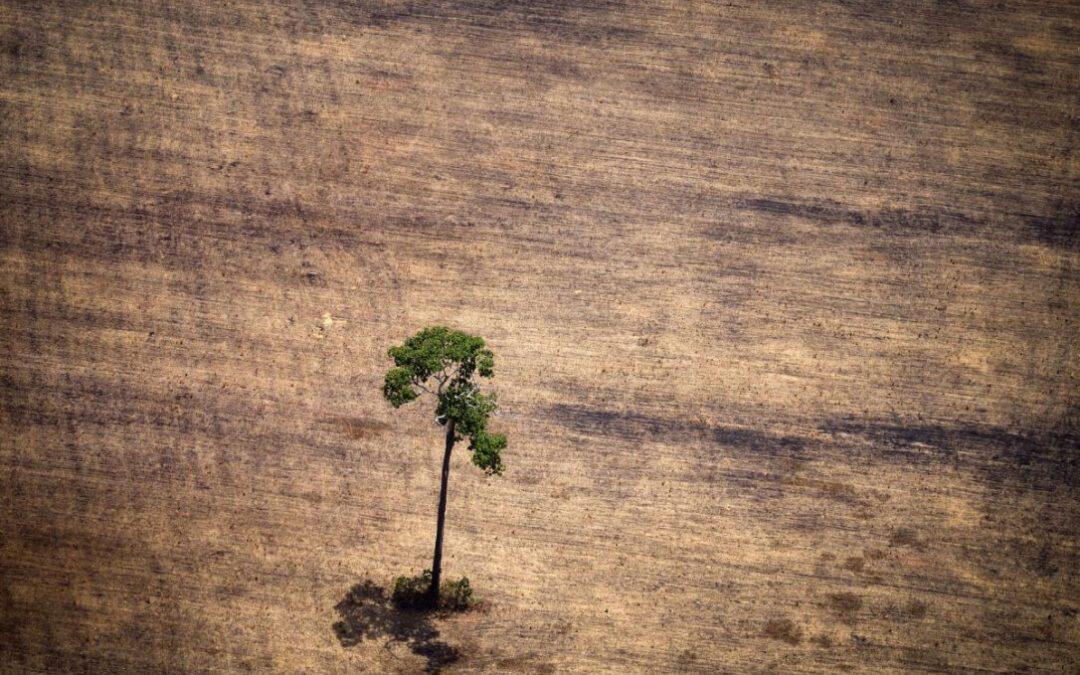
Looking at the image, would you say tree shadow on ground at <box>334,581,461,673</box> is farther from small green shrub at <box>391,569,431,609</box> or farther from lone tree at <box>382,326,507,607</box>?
lone tree at <box>382,326,507,607</box>

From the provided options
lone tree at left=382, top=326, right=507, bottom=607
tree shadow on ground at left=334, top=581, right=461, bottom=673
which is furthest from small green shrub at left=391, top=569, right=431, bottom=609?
lone tree at left=382, top=326, right=507, bottom=607

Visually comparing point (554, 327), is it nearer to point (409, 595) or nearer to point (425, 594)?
point (425, 594)

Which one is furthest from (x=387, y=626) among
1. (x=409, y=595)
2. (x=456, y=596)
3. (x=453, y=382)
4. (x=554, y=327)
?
(x=554, y=327)

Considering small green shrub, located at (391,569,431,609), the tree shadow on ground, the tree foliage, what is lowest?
the tree shadow on ground

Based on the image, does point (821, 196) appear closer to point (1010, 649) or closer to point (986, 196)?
point (986, 196)

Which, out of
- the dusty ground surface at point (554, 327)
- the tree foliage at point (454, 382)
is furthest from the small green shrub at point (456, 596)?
the tree foliage at point (454, 382)

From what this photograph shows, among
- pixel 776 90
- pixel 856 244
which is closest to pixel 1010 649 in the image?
pixel 856 244
